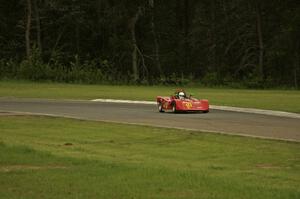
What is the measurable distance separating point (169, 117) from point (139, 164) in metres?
12.8

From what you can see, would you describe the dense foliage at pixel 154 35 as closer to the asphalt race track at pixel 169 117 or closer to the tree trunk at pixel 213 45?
the tree trunk at pixel 213 45

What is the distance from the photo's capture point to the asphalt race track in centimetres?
2047

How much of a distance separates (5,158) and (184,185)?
451 centimetres

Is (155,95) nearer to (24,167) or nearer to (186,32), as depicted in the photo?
(24,167)

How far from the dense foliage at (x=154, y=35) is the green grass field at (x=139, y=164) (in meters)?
40.7

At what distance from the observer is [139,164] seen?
40.4ft

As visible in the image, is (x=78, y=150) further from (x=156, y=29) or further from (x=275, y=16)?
(x=156, y=29)

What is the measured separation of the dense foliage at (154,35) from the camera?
203 feet

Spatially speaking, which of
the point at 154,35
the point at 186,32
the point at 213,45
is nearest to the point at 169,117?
the point at 213,45

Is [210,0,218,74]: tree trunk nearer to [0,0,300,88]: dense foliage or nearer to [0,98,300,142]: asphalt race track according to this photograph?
[0,0,300,88]: dense foliage

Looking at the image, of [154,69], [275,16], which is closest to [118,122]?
[275,16]

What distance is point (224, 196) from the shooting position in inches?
336

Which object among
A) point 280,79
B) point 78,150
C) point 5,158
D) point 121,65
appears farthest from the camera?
point 121,65

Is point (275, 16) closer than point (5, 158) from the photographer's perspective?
No
